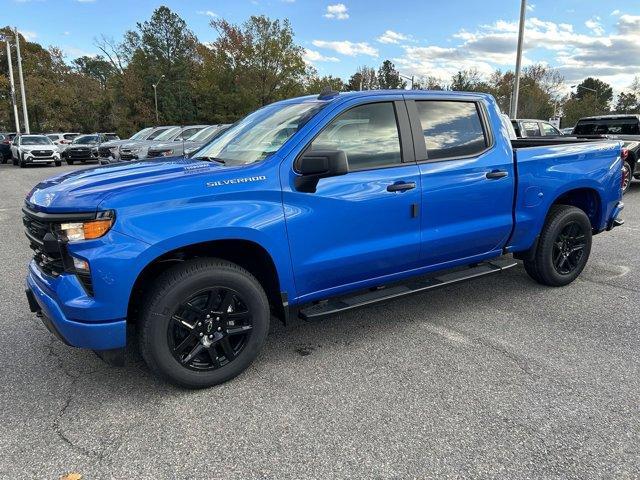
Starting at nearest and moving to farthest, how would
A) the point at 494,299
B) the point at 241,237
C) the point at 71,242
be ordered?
the point at 71,242 < the point at 241,237 < the point at 494,299

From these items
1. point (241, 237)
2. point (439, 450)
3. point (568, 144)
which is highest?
point (568, 144)

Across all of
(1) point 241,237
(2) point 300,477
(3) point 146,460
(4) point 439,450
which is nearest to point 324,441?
(2) point 300,477

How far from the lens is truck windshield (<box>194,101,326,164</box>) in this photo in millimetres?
3570

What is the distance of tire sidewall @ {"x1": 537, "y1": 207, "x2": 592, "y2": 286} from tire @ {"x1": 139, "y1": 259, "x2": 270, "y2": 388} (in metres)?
2.94

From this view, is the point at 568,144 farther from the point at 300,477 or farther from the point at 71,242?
the point at 71,242

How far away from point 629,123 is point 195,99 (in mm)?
54474

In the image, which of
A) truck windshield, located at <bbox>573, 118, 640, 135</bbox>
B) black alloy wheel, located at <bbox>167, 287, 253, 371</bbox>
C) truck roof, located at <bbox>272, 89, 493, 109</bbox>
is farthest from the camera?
truck windshield, located at <bbox>573, 118, 640, 135</bbox>

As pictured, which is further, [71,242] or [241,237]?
[241,237]

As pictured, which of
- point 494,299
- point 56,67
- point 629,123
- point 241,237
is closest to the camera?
point 241,237

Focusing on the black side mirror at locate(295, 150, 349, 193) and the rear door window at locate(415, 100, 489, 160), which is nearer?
the black side mirror at locate(295, 150, 349, 193)

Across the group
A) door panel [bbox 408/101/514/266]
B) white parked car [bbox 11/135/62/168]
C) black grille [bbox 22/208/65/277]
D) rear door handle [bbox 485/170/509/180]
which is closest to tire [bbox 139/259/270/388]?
black grille [bbox 22/208/65/277]

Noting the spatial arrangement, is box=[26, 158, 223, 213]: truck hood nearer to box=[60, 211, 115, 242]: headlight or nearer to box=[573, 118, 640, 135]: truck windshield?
box=[60, 211, 115, 242]: headlight

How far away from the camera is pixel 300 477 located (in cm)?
241

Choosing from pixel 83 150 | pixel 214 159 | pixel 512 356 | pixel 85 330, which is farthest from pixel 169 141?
pixel 512 356
